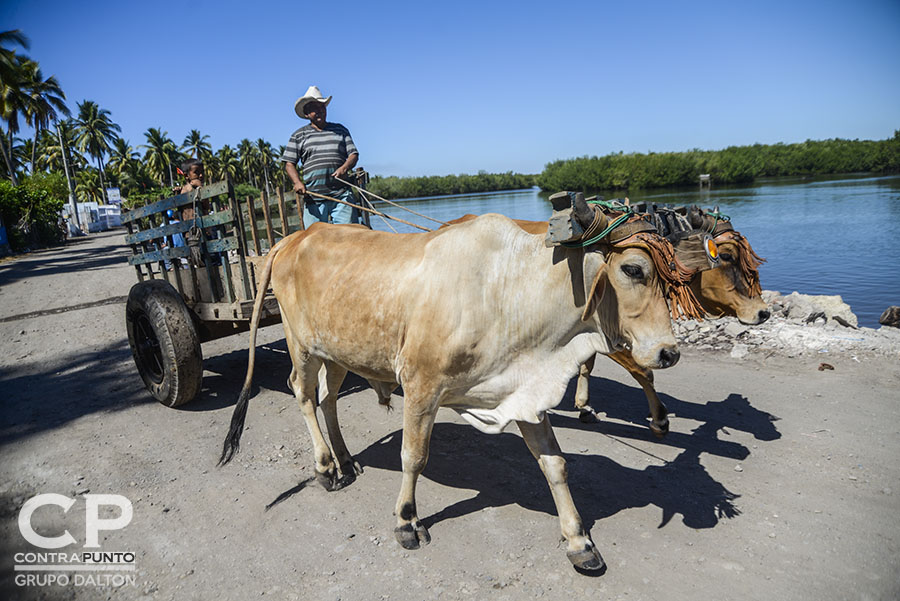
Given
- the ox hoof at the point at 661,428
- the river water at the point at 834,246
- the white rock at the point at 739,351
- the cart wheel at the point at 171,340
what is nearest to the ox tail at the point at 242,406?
the cart wheel at the point at 171,340

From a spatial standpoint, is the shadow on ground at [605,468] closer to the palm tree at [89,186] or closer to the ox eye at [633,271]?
the ox eye at [633,271]

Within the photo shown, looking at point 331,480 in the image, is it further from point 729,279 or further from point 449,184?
point 449,184

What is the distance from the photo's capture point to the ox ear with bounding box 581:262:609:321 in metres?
2.59

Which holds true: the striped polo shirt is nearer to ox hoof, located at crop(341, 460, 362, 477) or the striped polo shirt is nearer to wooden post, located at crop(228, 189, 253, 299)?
wooden post, located at crop(228, 189, 253, 299)

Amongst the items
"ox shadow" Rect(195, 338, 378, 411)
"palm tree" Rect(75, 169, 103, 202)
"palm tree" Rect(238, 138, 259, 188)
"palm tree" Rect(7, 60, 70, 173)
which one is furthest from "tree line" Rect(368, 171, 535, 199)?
"ox shadow" Rect(195, 338, 378, 411)

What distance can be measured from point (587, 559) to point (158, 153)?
71043mm

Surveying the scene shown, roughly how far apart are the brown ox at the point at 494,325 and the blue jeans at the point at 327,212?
215cm

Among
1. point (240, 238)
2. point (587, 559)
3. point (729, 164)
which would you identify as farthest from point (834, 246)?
point (729, 164)

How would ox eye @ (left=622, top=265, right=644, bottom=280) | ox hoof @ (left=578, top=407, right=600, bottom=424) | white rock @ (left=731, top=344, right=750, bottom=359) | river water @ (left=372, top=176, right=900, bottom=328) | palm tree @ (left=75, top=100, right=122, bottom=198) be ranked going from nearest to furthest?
ox eye @ (left=622, top=265, right=644, bottom=280) → ox hoof @ (left=578, top=407, right=600, bottom=424) → white rock @ (left=731, top=344, right=750, bottom=359) → river water @ (left=372, top=176, right=900, bottom=328) → palm tree @ (left=75, top=100, right=122, bottom=198)

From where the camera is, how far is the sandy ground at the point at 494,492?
2.81 m

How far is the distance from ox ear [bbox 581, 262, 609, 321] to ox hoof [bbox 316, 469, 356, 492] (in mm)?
2217

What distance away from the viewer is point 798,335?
6.35 m

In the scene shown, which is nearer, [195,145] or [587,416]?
[587,416]

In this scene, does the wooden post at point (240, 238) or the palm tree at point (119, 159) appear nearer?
the wooden post at point (240, 238)
